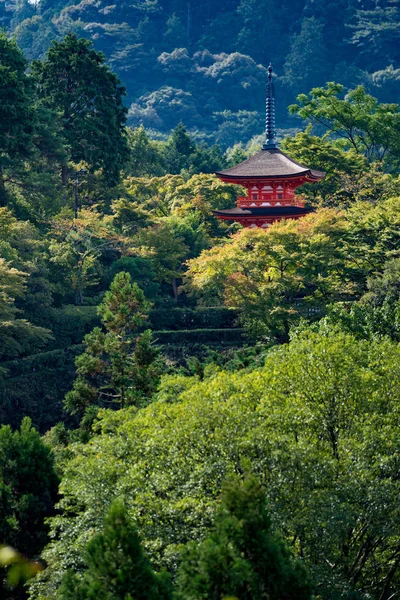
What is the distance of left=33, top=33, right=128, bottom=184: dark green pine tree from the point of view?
162ft

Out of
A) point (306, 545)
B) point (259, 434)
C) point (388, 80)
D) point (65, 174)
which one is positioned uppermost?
point (388, 80)

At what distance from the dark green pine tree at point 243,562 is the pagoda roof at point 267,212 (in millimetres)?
29929

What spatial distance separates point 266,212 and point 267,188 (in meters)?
1.68

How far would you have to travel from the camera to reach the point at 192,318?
41.0 metres

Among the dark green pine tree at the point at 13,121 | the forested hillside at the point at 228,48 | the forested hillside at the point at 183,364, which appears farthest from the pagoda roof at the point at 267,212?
the forested hillside at the point at 228,48

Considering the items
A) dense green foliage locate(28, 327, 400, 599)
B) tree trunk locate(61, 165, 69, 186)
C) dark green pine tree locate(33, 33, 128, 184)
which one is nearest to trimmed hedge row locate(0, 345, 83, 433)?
dense green foliage locate(28, 327, 400, 599)

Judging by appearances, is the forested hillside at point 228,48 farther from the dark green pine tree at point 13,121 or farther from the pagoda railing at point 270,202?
the dark green pine tree at point 13,121

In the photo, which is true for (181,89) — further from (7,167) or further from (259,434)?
(259,434)

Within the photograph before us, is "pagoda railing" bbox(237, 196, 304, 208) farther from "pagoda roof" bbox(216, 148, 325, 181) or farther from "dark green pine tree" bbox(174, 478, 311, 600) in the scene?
"dark green pine tree" bbox(174, 478, 311, 600)

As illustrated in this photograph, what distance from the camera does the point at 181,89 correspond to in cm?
14175

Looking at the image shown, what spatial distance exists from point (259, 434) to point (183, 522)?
218cm

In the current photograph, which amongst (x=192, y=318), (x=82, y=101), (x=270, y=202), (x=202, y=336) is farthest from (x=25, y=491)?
(x=82, y=101)

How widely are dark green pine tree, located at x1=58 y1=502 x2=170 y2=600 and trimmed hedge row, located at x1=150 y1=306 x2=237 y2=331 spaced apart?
24.7 m

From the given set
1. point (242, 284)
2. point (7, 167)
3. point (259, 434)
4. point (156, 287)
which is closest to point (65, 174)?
point (7, 167)
